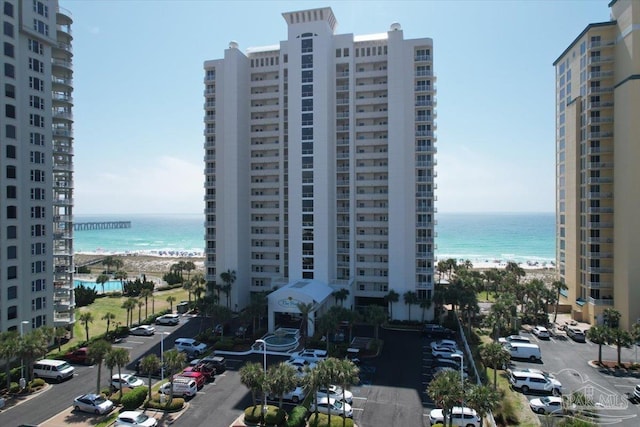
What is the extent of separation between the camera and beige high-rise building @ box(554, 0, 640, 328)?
56.5 m

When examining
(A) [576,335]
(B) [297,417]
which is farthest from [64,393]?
(A) [576,335]

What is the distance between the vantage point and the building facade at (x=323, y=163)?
215 feet

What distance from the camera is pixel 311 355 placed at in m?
45.5

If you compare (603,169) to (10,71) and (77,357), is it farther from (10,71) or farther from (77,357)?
(10,71)

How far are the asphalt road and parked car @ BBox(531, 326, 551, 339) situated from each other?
47.9 m

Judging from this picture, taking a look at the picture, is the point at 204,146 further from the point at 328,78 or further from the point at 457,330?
the point at 457,330

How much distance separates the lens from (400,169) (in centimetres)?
6525

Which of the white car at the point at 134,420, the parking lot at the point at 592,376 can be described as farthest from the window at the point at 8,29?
the parking lot at the point at 592,376

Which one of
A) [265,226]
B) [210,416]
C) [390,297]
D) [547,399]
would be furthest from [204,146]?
[547,399]

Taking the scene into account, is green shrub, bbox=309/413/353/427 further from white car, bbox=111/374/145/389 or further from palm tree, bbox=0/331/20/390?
palm tree, bbox=0/331/20/390

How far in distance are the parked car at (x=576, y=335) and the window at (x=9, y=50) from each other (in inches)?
3042

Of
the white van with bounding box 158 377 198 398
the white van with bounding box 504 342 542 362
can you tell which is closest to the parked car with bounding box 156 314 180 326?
the white van with bounding box 158 377 198 398

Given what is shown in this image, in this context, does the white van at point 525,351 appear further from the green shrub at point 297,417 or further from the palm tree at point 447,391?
the green shrub at point 297,417

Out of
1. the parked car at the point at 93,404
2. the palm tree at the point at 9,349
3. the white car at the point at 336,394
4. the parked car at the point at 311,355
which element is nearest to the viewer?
the parked car at the point at 93,404
